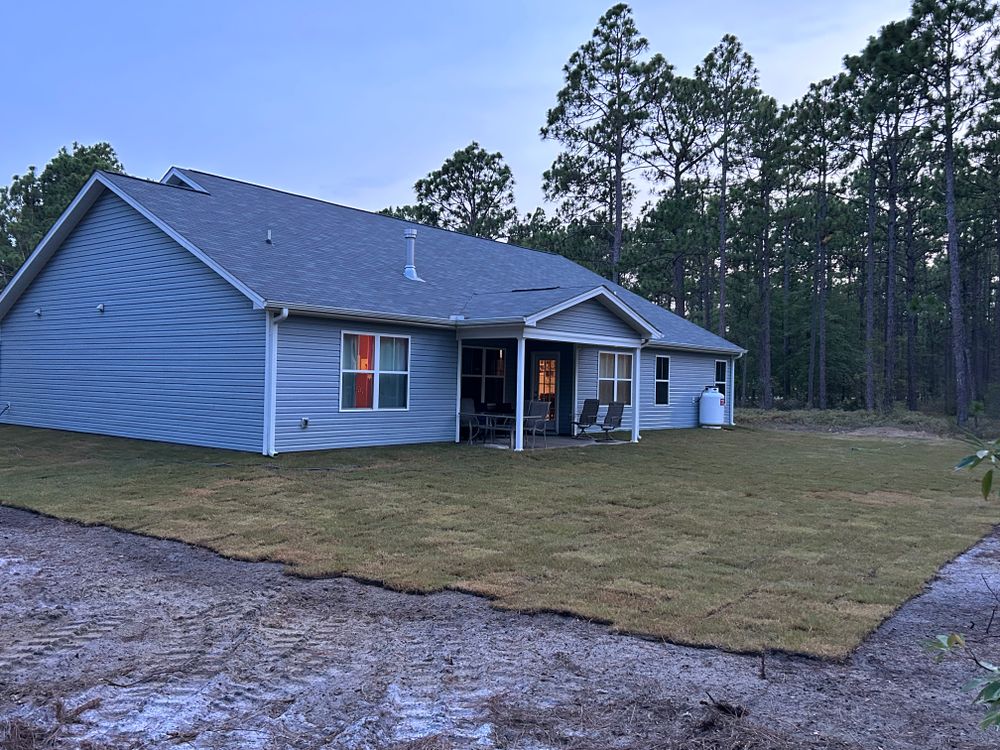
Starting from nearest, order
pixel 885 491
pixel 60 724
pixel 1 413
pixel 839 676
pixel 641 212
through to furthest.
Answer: pixel 60 724 < pixel 839 676 < pixel 885 491 < pixel 1 413 < pixel 641 212

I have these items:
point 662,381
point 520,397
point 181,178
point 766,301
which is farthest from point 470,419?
point 766,301

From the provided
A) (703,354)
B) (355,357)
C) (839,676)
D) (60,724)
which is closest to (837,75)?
(703,354)

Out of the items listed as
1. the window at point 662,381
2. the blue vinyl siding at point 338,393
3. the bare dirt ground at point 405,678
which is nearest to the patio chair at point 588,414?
the blue vinyl siding at point 338,393

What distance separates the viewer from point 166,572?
5.53 m

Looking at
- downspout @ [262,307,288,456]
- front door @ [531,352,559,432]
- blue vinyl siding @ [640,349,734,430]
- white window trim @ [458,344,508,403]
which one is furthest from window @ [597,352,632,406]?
downspout @ [262,307,288,456]

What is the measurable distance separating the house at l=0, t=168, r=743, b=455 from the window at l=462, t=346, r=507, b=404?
3 cm

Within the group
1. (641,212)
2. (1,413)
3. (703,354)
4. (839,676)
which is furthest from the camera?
(641,212)

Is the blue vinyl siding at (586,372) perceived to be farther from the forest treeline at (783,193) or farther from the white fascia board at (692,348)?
the forest treeline at (783,193)

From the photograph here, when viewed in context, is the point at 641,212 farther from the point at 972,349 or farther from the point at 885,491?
the point at 885,491

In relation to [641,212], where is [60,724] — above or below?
below

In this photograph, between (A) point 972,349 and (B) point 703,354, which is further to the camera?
(A) point 972,349

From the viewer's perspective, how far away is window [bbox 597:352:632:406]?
→ 17.7m

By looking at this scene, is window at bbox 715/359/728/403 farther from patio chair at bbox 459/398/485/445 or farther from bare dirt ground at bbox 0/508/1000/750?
bare dirt ground at bbox 0/508/1000/750

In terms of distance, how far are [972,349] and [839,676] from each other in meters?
45.9
